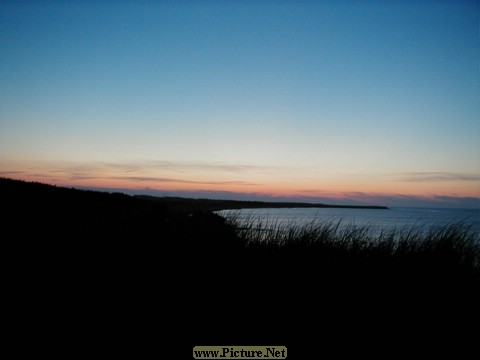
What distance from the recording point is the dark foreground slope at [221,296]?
159 inches

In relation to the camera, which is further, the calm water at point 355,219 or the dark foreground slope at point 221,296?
the calm water at point 355,219

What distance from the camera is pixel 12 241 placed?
6039mm

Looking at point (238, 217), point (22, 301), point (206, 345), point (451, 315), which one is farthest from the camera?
point (238, 217)

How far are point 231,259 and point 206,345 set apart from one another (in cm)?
190

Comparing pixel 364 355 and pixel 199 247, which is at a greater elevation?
pixel 199 247

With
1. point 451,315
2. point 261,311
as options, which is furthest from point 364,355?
point 451,315

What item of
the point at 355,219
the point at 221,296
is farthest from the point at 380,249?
the point at 355,219

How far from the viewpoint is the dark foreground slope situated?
4.03 metres

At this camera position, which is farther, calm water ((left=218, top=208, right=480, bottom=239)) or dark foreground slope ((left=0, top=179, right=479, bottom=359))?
calm water ((left=218, top=208, right=480, bottom=239))

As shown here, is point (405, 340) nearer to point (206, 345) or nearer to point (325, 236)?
Result: point (206, 345)

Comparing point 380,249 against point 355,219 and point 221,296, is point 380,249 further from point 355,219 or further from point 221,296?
point 355,219

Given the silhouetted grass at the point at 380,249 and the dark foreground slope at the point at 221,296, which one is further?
the silhouetted grass at the point at 380,249

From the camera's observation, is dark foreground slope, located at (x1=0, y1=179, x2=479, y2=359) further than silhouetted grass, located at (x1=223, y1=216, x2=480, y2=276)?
No

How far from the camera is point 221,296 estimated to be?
15.5ft
